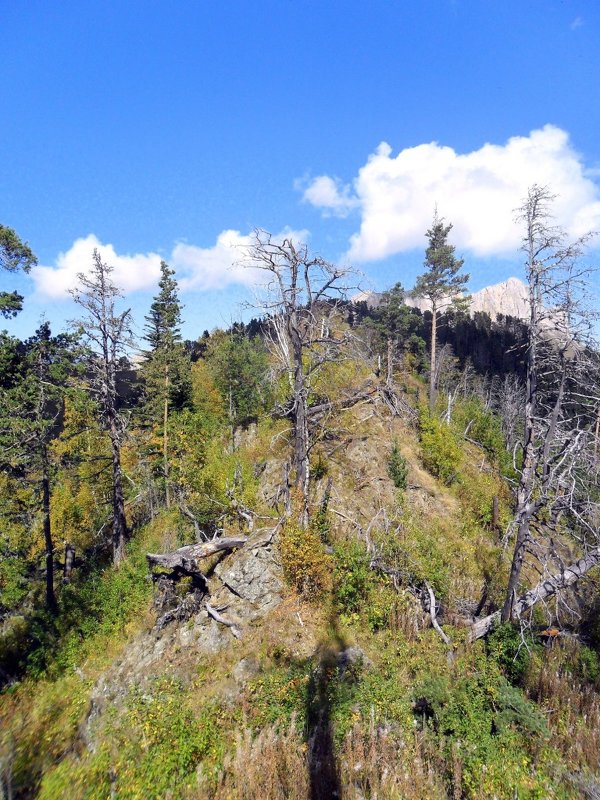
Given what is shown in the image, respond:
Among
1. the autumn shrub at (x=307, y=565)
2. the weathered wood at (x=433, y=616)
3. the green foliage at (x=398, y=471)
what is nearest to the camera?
the weathered wood at (x=433, y=616)

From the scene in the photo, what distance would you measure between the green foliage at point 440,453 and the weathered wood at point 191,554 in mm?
10154

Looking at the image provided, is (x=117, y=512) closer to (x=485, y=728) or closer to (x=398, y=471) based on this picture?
(x=398, y=471)

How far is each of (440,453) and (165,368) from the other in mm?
16162

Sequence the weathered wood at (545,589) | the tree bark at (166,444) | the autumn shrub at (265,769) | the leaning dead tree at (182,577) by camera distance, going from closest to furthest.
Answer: the autumn shrub at (265,769)
the weathered wood at (545,589)
the leaning dead tree at (182,577)
the tree bark at (166,444)

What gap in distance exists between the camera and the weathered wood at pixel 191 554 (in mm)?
12016

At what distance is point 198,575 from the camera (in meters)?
12.1

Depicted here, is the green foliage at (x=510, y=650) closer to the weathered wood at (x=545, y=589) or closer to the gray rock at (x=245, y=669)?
the weathered wood at (x=545, y=589)

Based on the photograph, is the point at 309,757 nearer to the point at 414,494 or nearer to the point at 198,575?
the point at 198,575

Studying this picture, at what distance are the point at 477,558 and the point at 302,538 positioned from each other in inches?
260

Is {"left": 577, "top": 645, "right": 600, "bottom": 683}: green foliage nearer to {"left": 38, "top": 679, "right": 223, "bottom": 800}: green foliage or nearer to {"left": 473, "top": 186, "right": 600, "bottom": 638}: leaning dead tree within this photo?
{"left": 473, "top": 186, "right": 600, "bottom": 638}: leaning dead tree

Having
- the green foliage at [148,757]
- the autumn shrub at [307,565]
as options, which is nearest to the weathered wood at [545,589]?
the autumn shrub at [307,565]

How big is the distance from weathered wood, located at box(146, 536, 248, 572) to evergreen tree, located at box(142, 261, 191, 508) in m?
9.35

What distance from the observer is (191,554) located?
12367mm

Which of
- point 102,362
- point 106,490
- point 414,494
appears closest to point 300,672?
point 414,494
